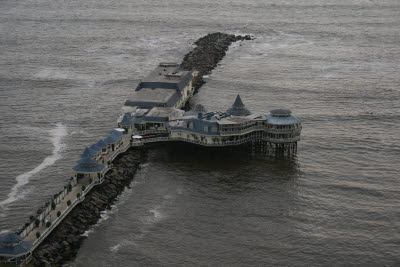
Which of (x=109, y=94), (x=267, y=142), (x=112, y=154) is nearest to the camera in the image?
(x=112, y=154)

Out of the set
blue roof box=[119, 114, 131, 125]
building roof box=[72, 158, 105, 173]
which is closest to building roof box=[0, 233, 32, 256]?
building roof box=[72, 158, 105, 173]

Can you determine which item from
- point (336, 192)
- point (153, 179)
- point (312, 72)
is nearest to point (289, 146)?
point (336, 192)

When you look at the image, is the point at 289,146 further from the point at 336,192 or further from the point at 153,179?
the point at 153,179

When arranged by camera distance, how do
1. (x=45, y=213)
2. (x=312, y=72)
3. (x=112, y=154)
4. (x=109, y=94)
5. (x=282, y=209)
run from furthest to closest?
(x=312, y=72), (x=109, y=94), (x=112, y=154), (x=282, y=209), (x=45, y=213)

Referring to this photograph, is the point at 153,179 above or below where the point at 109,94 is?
below

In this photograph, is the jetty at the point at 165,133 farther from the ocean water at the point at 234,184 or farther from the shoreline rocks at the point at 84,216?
the ocean water at the point at 234,184

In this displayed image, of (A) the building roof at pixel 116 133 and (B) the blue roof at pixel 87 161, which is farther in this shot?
(A) the building roof at pixel 116 133

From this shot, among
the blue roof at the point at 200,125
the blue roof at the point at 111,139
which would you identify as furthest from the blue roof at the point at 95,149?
the blue roof at the point at 200,125
